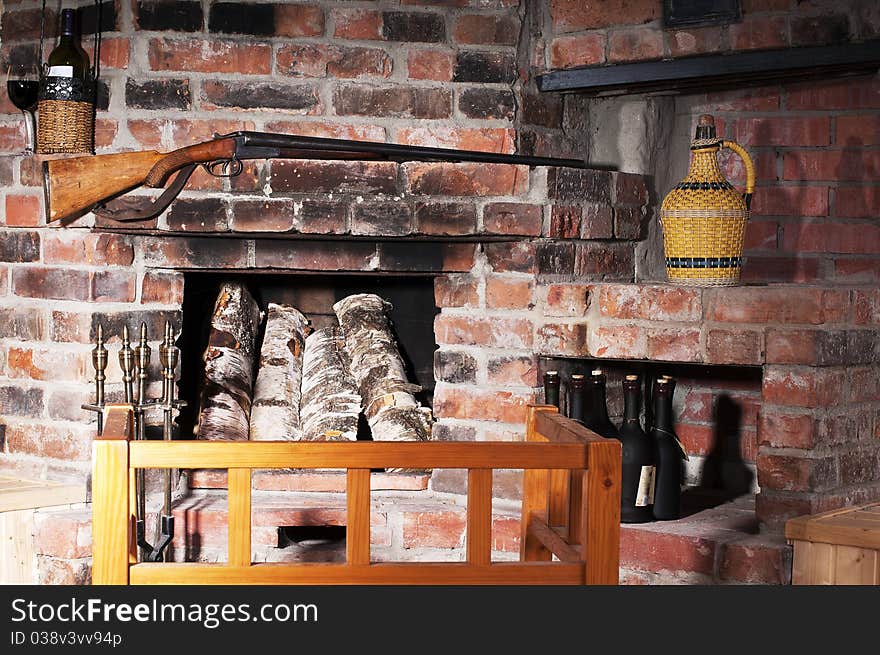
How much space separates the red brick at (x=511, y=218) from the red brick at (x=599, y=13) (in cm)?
45

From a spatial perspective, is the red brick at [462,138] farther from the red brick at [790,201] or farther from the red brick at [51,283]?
the red brick at [51,283]

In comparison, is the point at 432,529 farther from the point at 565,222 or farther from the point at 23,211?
the point at 23,211

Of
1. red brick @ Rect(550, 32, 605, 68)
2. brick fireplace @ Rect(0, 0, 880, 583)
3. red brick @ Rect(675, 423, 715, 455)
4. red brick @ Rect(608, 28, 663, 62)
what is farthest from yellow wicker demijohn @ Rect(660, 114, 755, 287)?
red brick @ Rect(675, 423, 715, 455)

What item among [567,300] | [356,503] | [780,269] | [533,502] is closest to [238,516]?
[356,503]

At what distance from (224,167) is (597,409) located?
3.10 ft

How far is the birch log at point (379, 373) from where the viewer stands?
2801 millimetres

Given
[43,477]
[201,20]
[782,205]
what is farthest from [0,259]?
[782,205]

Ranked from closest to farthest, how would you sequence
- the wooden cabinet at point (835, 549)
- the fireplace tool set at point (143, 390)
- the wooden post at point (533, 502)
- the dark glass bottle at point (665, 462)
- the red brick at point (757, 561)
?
1. the wooden post at point (533, 502)
2. the wooden cabinet at point (835, 549)
3. the red brick at point (757, 561)
4. the fireplace tool set at point (143, 390)
5. the dark glass bottle at point (665, 462)

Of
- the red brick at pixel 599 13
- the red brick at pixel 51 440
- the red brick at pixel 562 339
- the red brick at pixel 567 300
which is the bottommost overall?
the red brick at pixel 51 440

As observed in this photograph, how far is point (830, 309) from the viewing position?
7.62ft

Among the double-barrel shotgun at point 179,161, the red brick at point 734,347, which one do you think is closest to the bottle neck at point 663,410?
the red brick at point 734,347

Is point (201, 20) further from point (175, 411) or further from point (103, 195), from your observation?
point (175, 411)

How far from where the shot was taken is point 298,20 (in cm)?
261

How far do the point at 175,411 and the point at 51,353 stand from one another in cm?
30
